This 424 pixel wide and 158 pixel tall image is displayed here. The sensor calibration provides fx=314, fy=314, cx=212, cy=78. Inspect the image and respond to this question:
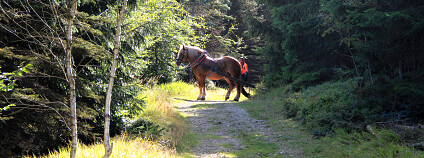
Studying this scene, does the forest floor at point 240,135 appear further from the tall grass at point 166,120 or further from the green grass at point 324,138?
the tall grass at point 166,120

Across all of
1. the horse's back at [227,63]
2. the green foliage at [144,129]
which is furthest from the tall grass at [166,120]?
the horse's back at [227,63]

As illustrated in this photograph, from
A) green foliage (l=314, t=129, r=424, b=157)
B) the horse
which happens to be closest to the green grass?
green foliage (l=314, t=129, r=424, b=157)

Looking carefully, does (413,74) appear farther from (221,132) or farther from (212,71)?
(212,71)

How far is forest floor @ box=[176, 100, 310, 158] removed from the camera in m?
6.57

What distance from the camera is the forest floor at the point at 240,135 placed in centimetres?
657

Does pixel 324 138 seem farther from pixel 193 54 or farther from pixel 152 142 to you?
pixel 193 54

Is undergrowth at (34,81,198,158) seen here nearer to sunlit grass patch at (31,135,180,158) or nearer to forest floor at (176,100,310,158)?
sunlit grass patch at (31,135,180,158)

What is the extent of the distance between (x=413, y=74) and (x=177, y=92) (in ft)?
35.3

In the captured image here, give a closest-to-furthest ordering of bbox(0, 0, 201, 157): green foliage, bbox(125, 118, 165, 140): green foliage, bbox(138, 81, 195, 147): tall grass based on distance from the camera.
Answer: bbox(0, 0, 201, 157): green foliage < bbox(125, 118, 165, 140): green foliage < bbox(138, 81, 195, 147): tall grass

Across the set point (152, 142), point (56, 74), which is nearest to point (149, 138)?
point (152, 142)

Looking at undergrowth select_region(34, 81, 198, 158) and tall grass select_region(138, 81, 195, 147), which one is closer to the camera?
undergrowth select_region(34, 81, 198, 158)

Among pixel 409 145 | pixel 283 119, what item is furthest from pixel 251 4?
pixel 409 145

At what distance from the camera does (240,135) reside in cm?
804

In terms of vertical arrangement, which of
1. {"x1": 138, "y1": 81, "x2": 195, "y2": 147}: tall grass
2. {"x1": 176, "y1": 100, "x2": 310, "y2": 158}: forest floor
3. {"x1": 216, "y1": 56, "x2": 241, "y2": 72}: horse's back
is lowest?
{"x1": 176, "y1": 100, "x2": 310, "y2": 158}: forest floor
